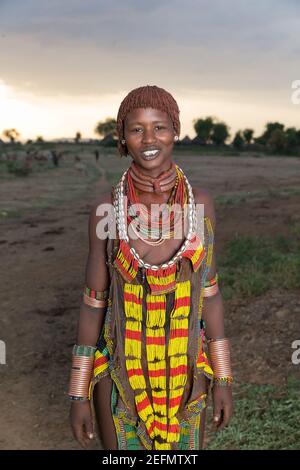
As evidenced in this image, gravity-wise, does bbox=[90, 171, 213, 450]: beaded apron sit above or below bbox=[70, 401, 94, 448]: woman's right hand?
above

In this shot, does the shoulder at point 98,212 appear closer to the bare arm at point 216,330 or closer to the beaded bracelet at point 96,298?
the beaded bracelet at point 96,298

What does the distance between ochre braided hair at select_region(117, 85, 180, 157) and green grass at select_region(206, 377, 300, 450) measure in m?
2.41

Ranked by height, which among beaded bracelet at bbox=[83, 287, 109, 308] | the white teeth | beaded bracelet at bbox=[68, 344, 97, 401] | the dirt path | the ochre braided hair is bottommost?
the dirt path

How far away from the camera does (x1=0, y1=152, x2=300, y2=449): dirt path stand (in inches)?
170

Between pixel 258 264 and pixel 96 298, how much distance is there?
5066mm

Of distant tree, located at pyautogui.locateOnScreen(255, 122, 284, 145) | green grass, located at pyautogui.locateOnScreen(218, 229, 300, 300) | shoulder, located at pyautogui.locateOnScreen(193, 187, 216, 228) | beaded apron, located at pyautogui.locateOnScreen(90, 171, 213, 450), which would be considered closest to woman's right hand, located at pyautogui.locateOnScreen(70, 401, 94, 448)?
beaded apron, located at pyautogui.locateOnScreen(90, 171, 213, 450)

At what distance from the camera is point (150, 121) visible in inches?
82.6

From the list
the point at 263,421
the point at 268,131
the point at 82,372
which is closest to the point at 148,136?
the point at 82,372

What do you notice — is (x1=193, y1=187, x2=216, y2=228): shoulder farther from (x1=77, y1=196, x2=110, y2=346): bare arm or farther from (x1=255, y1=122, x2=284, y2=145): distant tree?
(x1=255, y1=122, x2=284, y2=145): distant tree

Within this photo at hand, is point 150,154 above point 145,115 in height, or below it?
below

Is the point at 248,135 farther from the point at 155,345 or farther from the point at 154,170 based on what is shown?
the point at 155,345

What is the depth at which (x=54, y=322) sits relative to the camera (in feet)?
20.0

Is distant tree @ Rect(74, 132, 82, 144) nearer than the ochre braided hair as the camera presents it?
No

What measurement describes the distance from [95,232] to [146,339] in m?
0.46
